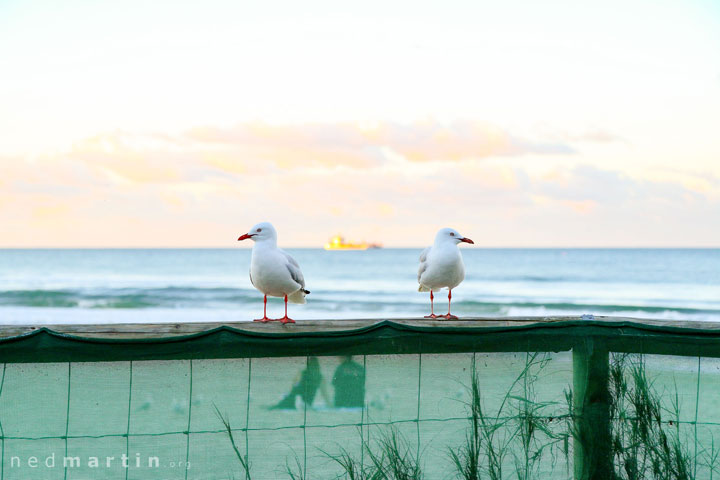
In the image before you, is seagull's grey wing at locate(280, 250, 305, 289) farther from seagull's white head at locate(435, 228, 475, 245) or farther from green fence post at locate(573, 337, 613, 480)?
green fence post at locate(573, 337, 613, 480)

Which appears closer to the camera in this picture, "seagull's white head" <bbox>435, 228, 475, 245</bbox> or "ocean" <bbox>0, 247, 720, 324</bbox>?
"seagull's white head" <bbox>435, 228, 475, 245</bbox>

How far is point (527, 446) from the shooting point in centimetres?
265

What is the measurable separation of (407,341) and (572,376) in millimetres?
666

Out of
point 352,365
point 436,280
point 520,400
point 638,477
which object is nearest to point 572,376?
point 520,400

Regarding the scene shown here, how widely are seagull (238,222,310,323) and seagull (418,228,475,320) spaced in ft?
3.31

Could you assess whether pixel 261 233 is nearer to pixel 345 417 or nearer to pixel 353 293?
pixel 345 417

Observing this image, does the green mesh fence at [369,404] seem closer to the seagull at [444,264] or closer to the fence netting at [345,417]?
the fence netting at [345,417]

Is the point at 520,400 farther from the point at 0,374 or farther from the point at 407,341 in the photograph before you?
the point at 0,374

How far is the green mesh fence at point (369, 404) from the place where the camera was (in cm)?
251

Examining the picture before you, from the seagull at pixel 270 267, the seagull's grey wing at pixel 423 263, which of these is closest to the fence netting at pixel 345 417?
the seagull at pixel 270 267

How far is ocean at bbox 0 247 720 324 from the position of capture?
22.5 meters
